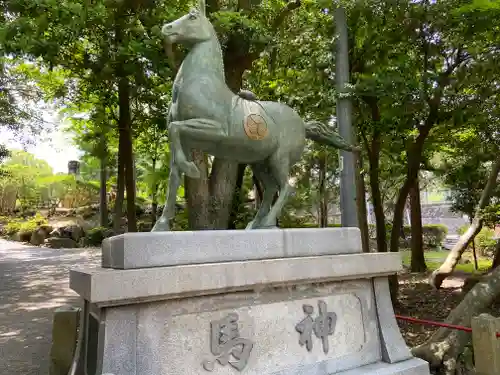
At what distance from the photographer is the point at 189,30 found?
4.08m

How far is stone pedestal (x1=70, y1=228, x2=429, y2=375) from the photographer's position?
3053 millimetres

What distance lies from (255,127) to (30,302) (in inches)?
320

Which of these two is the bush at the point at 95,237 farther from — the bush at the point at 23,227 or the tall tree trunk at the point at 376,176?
the tall tree trunk at the point at 376,176

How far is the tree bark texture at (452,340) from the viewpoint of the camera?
19.0 ft

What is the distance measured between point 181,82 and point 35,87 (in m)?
12.7

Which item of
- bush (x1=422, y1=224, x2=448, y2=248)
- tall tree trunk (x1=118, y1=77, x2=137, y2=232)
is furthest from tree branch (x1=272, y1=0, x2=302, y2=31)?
bush (x1=422, y1=224, x2=448, y2=248)

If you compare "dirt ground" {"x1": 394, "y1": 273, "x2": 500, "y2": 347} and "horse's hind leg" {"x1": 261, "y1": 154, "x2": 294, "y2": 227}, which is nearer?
"horse's hind leg" {"x1": 261, "y1": 154, "x2": 294, "y2": 227}

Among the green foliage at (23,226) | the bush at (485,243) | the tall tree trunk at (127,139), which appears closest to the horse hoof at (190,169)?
the tall tree trunk at (127,139)

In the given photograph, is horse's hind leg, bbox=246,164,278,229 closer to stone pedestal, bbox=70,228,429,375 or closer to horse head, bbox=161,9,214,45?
stone pedestal, bbox=70,228,429,375

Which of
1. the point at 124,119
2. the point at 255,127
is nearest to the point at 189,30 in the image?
the point at 255,127

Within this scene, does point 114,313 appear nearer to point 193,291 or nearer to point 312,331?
point 193,291

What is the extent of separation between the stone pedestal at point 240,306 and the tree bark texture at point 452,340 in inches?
72.8

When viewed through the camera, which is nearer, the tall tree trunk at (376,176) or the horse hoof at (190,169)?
the horse hoof at (190,169)

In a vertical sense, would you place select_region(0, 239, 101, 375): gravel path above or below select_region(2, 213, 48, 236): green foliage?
below
